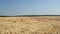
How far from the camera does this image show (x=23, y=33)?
13.9 metres

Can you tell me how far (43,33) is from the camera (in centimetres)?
1358

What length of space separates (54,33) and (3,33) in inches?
161

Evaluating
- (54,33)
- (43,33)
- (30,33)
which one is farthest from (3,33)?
(54,33)

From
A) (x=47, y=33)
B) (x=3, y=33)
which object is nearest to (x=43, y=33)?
(x=47, y=33)

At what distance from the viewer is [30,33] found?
1376 centimetres

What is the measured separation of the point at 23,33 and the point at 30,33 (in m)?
0.58

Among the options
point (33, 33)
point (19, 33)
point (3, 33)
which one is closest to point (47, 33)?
point (33, 33)

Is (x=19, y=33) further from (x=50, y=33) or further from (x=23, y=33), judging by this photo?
(x=50, y=33)

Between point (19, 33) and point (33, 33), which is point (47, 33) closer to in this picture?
point (33, 33)

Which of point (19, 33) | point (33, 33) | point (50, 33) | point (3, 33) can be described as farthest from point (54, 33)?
point (3, 33)

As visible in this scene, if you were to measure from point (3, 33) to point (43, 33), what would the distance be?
126 inches

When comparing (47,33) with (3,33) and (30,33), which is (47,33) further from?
(3,33)

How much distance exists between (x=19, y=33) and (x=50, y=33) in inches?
98.7

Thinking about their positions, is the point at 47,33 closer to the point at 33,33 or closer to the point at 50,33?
the point at 50,33
